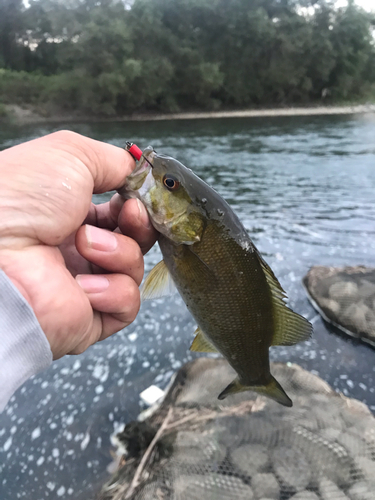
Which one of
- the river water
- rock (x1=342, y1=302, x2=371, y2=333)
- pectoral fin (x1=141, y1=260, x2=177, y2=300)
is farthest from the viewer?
rock (x1=342, y1=302, x2=371, y2=333)

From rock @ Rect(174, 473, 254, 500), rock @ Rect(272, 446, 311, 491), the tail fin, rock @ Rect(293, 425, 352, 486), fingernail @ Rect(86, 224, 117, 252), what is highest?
fingernail @ Rect(86, 224, 117, 252)

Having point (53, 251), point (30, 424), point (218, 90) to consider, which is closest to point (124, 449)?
point (30, 424)

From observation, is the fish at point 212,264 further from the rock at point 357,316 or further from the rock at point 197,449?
the rock at point 357,316

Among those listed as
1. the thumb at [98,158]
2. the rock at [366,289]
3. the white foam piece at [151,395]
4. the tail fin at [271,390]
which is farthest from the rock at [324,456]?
the rock at [366,289]

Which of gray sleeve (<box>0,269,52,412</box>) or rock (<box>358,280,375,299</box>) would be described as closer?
gray sleeve (<box>0,269,52,412</box>)

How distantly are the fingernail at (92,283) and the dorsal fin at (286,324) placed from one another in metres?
1.00

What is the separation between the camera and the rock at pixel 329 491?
2.80 m

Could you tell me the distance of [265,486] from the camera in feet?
9.62

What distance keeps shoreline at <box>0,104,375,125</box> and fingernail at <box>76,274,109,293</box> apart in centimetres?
4486

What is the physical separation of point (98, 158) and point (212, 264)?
3.03ft

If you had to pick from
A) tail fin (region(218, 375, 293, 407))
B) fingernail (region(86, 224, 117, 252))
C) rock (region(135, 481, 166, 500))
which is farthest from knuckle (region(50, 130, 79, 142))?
rock (region(135, 481, 166, 500))

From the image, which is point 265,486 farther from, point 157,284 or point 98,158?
point 98,158

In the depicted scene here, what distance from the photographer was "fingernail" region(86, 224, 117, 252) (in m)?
2.13

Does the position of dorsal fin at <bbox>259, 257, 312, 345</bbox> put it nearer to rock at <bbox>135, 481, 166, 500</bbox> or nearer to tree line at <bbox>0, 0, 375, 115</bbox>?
rock at <bbox>135, 481, 166, 500</bbox>
